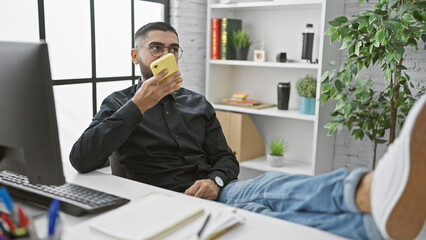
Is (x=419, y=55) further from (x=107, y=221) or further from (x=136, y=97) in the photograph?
(x=107, y=221)

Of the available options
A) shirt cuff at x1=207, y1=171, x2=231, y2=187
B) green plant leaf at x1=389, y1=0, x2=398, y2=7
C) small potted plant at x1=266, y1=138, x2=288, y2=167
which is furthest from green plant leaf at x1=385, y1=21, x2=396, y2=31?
small potted plant at x1=266, y1=138, x2=288, y2=167

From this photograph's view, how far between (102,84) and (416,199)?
225cm

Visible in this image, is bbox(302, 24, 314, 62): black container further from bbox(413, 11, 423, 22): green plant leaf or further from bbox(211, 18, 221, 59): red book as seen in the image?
→ bbox(413, 11, 423, 22): green plant leaf

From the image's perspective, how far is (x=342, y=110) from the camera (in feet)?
8.13

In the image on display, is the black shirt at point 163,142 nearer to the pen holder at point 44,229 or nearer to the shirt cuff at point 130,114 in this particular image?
the shirt cuff at point 130,114

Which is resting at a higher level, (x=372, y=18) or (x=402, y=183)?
(x=372, y=18)

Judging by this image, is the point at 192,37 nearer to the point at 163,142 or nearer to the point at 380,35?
the point at 380,35

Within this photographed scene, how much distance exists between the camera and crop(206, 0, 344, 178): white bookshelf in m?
2.79

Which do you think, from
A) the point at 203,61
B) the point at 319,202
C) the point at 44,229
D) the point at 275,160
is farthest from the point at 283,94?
the point at 44,229

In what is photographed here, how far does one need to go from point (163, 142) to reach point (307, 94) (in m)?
1.41

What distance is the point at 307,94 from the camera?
281 centimetres

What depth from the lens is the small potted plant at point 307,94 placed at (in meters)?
2.79

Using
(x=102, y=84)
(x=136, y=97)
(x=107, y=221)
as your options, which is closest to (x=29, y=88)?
(x=107, y=221)

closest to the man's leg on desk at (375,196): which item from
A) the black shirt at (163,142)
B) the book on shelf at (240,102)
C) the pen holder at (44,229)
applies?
the pen holder at (44,229)
